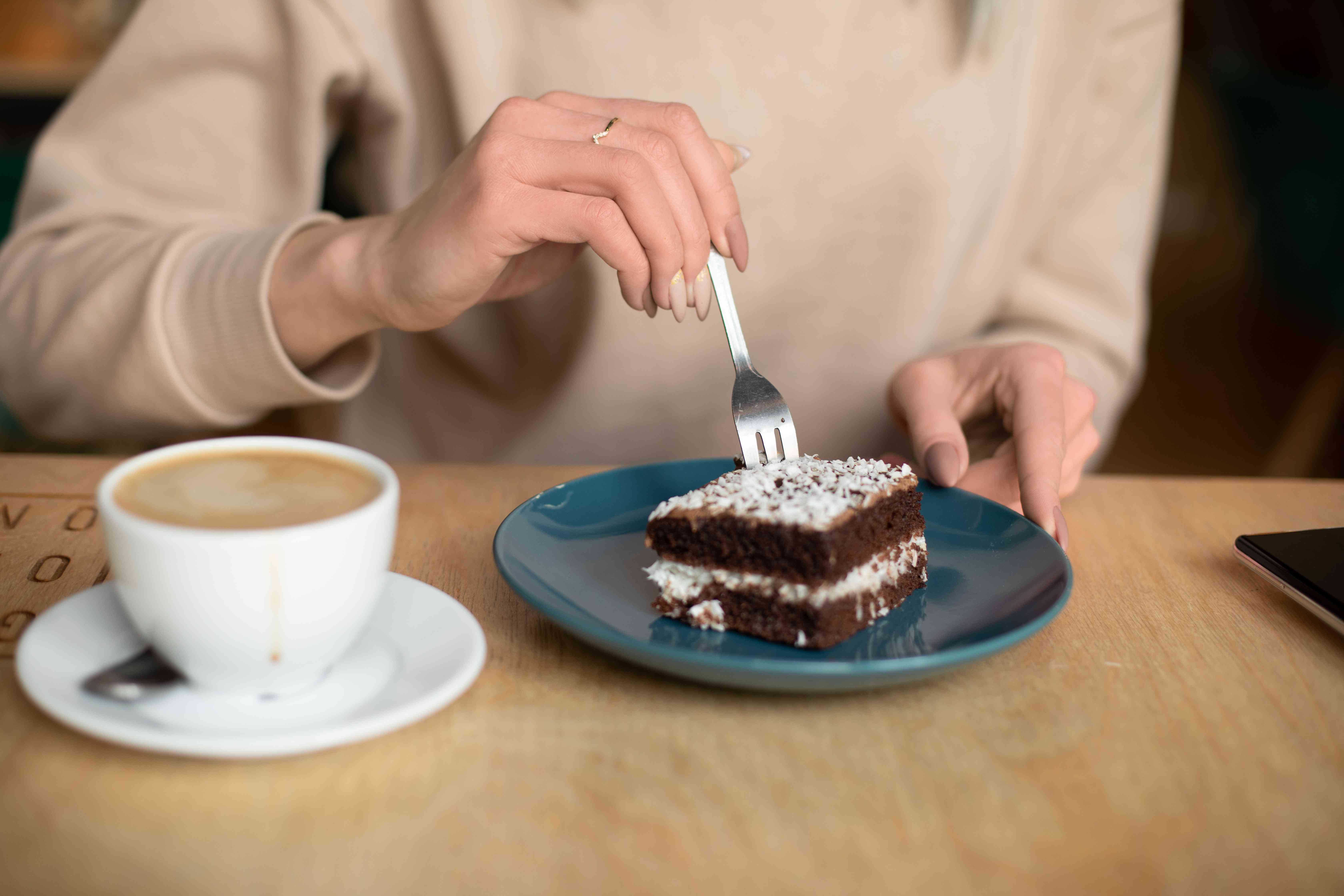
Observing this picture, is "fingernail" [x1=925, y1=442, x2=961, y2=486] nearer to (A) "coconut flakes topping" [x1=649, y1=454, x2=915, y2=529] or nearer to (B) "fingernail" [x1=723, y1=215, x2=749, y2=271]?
(A) "coconut flakes topping" [x1=649, y1=454, x2=915, y2=529]

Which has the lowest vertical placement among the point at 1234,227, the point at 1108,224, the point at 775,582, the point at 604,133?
the point at 1234,227

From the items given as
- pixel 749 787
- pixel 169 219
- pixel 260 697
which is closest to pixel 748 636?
pixel 749 787

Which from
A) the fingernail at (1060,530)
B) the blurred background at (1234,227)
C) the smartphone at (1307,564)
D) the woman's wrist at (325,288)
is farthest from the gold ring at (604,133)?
the blurred background at (1234,227)

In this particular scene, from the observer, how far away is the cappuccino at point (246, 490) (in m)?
0.58

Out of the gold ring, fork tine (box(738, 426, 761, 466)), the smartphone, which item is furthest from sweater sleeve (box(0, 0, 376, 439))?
the smartphone

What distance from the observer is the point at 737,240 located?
1001 millimetres

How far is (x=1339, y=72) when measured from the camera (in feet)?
11.0

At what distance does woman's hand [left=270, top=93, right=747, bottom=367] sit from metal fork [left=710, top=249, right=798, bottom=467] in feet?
0.18

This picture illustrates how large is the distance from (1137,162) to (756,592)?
1.42 metres

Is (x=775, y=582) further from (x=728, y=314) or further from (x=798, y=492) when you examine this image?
(x=728, y=314)

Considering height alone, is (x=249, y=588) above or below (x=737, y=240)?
below

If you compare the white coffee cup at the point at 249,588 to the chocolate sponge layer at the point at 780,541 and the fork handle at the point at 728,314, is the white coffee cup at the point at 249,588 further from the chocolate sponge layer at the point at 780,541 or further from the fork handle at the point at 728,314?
the fork handle at the point at 728,314

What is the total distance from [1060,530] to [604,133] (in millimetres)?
597

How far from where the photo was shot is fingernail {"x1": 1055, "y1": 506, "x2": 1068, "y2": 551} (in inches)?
36.6
